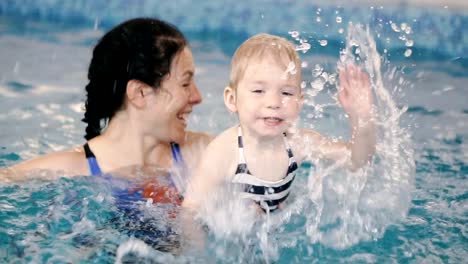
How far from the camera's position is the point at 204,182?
2.38m

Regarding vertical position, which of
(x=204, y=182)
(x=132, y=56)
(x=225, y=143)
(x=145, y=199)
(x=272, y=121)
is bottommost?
(x=145, y=199)

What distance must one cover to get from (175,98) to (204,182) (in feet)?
1.13

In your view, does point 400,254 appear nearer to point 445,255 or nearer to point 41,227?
point 445,255

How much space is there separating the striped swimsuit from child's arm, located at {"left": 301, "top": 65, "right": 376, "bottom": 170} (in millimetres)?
136

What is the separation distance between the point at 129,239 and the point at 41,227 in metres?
0.35

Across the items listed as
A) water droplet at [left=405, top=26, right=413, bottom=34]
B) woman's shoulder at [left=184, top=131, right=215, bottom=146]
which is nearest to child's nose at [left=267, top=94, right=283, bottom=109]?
woman's shoulder at [left=184, top=131, right=215, bottom=146]

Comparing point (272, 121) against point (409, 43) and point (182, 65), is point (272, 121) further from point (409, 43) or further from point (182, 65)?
point (409, 43)

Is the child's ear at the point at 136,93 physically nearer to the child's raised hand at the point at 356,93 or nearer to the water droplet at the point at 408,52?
the child's raised hand at the point at 356,93

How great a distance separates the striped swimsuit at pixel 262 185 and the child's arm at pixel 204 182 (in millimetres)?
36

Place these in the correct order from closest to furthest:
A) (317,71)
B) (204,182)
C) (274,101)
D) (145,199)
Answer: (274,101)
(204,182)
(145,199)
(317,71)

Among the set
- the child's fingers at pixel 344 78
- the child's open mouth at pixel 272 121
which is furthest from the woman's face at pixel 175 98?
the child's fingers at pixel 344 78

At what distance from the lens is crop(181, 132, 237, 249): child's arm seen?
7.77 ft

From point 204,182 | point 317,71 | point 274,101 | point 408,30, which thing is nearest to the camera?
point 274,101

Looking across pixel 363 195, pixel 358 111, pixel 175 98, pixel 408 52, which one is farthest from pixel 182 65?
pixel 408 52
